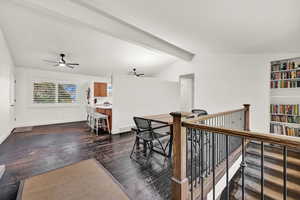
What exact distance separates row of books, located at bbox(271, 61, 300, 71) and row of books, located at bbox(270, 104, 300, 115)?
90cm

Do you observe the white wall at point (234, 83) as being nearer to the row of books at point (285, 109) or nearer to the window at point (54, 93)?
the row of books at point (285, 109)

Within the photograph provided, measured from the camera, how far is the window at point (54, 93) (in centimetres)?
520

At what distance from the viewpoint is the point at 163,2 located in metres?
1.99

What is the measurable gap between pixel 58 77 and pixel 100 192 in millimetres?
5419

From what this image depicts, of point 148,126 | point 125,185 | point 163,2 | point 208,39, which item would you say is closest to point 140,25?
point 163,2

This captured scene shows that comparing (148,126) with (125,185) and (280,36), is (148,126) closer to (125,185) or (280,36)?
(125,185)

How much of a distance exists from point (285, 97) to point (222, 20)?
2.70m

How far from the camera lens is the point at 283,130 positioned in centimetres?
325

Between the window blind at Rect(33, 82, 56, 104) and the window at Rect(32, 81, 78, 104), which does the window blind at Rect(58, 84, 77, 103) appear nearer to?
the window at Rect(32, 81, 78, 104)

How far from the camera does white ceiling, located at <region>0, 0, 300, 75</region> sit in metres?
1.93

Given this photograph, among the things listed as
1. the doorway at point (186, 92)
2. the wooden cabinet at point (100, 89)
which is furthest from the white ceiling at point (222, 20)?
the wooden cabinet at point (100, 89)

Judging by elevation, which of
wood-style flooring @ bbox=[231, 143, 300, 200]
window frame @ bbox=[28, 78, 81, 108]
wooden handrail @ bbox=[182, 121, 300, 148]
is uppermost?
window frame @ bbox=[28, 78, 81, 108]

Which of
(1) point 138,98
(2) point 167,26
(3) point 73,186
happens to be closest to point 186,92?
(1) point 138,98

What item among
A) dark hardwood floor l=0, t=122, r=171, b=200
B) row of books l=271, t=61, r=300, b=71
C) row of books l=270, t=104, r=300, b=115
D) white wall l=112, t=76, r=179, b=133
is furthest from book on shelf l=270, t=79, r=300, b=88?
dark hardwood floor l=0, t=122, r=171, b=200
